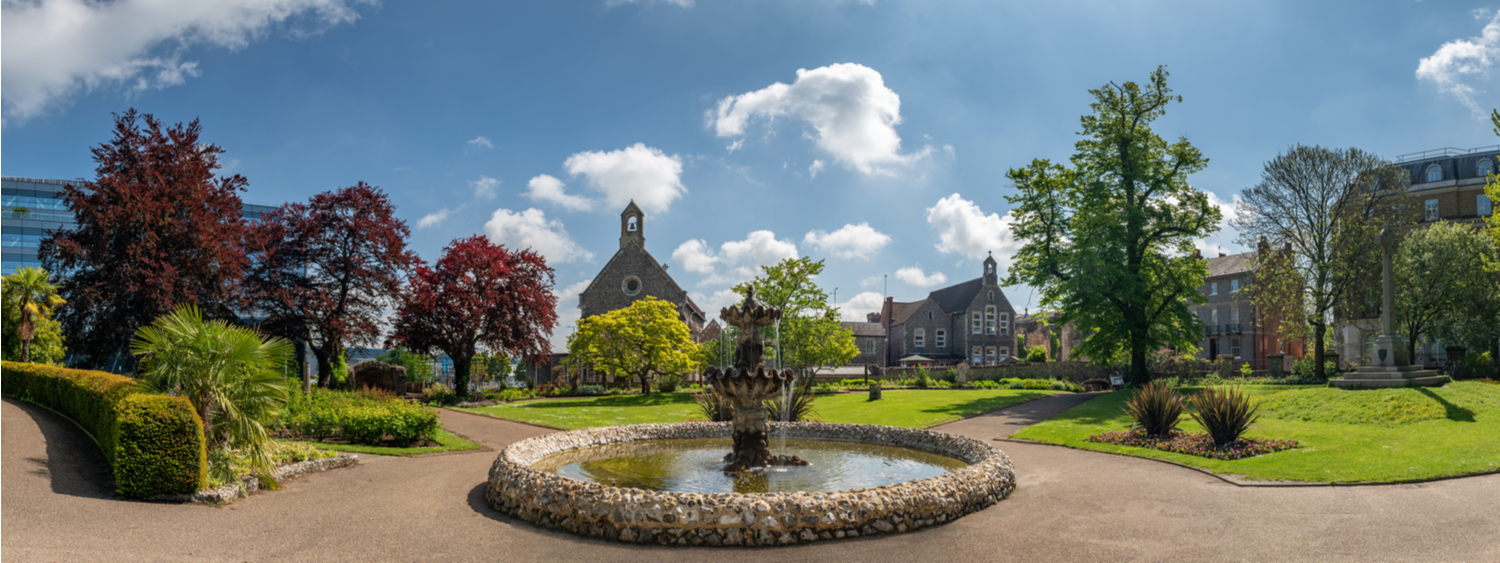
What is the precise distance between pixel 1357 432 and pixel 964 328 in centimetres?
5162

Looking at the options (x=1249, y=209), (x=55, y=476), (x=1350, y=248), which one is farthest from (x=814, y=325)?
(x=55, y=476)

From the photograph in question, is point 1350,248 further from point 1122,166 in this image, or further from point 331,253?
point 331,253

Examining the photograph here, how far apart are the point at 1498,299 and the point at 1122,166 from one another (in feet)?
57.4

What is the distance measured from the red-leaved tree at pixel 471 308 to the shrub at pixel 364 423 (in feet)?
50.0

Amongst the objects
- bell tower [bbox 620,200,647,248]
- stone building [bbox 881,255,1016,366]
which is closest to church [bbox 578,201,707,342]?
bell tower [bbox 620,200,647,248]

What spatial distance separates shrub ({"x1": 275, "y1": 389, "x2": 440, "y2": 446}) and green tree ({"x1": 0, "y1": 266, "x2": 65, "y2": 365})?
56.6 feet

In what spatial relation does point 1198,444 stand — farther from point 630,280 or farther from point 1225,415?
point 630,280

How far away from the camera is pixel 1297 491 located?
10.6 metres

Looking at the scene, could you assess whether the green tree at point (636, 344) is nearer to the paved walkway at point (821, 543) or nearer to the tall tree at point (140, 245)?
the tall tree at point (140, 245)

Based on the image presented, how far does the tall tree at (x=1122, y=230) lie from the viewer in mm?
30594

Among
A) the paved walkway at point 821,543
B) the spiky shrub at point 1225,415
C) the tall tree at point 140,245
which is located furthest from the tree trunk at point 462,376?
the spiky shrub at point 1225,415

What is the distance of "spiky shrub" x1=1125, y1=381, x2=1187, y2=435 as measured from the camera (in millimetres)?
16500

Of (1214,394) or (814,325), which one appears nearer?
(1214,394)

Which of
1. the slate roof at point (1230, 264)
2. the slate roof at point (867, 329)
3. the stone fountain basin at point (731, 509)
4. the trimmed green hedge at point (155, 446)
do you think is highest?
the slate roof at point (1230, 264)
